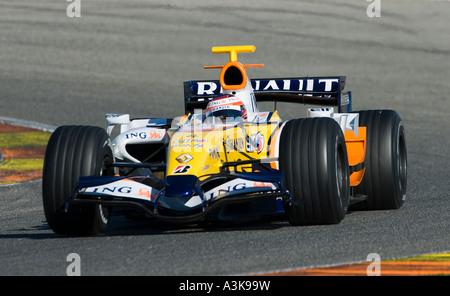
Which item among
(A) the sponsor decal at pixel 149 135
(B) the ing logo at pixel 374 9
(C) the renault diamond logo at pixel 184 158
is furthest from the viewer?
(B) the ing logo at pixel 374 9

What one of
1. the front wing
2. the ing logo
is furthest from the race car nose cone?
the ing logo

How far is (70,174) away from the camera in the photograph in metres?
8.75

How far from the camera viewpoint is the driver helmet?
9.81 m

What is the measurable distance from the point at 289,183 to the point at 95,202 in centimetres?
166

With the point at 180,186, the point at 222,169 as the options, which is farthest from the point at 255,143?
the point at 180,186

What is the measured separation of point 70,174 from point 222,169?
4.47 ft

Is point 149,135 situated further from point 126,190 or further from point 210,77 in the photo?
point 210,77

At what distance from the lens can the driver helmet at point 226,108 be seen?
981 centimetres

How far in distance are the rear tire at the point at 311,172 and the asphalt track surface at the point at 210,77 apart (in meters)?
0.17

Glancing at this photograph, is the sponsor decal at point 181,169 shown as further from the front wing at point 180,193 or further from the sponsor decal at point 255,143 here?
the sponsor decal at point 255,143

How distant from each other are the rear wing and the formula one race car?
992 millimetres

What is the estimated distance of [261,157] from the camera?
9.27 m

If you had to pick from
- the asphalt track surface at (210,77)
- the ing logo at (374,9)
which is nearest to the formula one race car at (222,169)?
the asphalt track surface at (210,77)

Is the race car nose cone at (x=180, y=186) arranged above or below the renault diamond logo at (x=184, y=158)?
below
